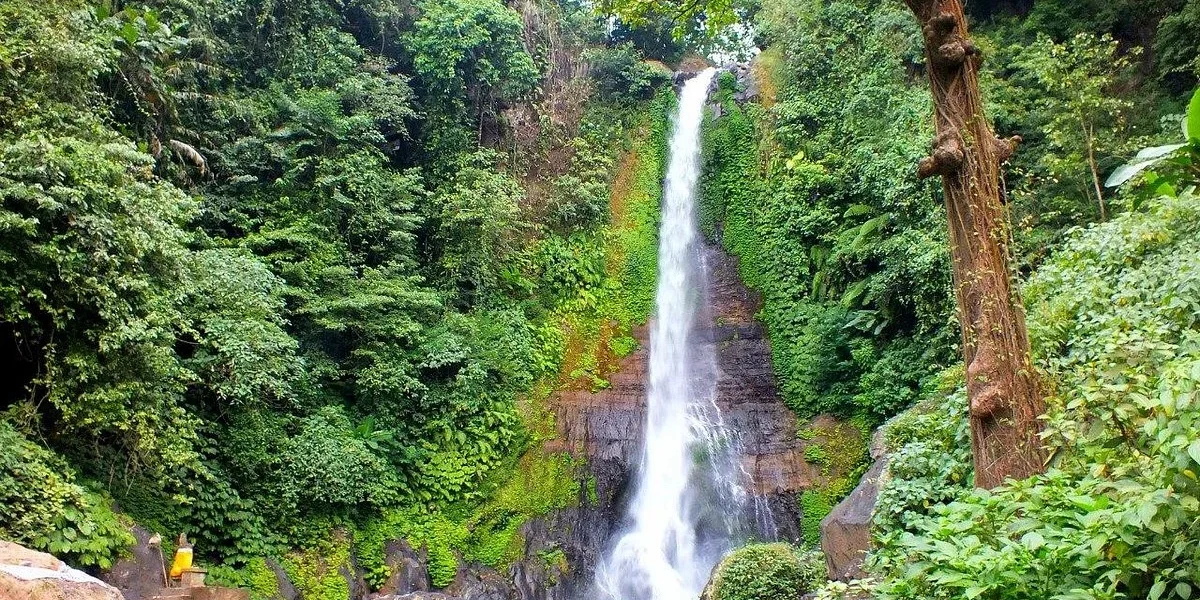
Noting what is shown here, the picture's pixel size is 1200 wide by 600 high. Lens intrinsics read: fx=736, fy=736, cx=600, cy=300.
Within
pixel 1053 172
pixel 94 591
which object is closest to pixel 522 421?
pixel 94 591

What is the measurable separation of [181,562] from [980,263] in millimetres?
8286

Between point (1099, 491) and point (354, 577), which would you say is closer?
point (1099, 491)

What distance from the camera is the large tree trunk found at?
14.2 feet

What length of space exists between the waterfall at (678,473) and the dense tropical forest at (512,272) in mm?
839

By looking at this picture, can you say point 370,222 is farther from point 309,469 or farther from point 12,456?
point 12,456

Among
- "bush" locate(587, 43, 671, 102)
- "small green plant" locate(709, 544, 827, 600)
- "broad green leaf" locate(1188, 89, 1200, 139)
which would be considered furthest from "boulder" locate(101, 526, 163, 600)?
"bush" locate(587, 43, 671, 102)

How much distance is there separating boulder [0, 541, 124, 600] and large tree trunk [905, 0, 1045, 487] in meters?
5.83

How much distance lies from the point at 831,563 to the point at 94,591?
21.3 feet

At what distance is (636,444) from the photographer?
13.2 metres

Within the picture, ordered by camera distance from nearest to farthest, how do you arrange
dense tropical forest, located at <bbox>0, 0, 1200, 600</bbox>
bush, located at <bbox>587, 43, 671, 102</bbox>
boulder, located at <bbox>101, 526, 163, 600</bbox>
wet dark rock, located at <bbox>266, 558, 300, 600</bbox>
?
dense tropical forest, located at <bbox>0, 0, 1200, 600</bbox>, boulder, located at <bbox>101, 526, 163, 600</bbox>, wet dark rock, located at <bbox>266, 558, 300, 600</bbox>, bush, located at <bbox>587, 43, 671, 102</bbox>

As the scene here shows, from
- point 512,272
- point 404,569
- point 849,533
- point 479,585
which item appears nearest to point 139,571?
point 404,569

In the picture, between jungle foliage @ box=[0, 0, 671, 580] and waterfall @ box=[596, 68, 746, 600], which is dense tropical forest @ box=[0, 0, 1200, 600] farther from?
waterfall @ box=[596, 68, 746, 600]

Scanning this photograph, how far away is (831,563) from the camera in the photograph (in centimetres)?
770

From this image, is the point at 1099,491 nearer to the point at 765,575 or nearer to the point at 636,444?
the point at 765,575
